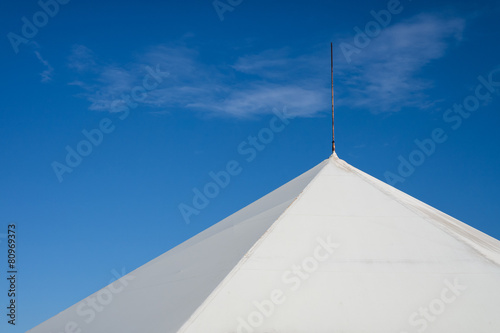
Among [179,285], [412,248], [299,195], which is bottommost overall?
[412,248]

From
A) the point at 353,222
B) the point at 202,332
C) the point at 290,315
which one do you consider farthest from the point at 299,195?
the point at 202,332

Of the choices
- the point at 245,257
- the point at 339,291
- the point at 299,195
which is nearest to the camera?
the point at 339,291

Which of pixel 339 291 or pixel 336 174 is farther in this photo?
pixel 336 174

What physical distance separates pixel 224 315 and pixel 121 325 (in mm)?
2461

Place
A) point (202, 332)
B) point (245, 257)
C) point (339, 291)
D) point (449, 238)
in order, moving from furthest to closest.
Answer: point (449, 238), point (245, 257), point (339, 291), point (202, 332)

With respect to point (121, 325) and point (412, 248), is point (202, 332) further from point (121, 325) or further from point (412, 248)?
point (412, 248)

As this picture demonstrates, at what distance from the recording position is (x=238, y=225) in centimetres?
1183

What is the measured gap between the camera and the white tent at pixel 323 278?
794cm

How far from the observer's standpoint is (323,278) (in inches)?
338

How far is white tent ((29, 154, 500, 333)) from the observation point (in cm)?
794

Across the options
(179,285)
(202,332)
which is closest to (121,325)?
(179,285)

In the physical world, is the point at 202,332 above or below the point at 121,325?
below

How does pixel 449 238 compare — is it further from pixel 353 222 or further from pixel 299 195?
pixel 299 195

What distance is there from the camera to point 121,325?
941 centimetres
